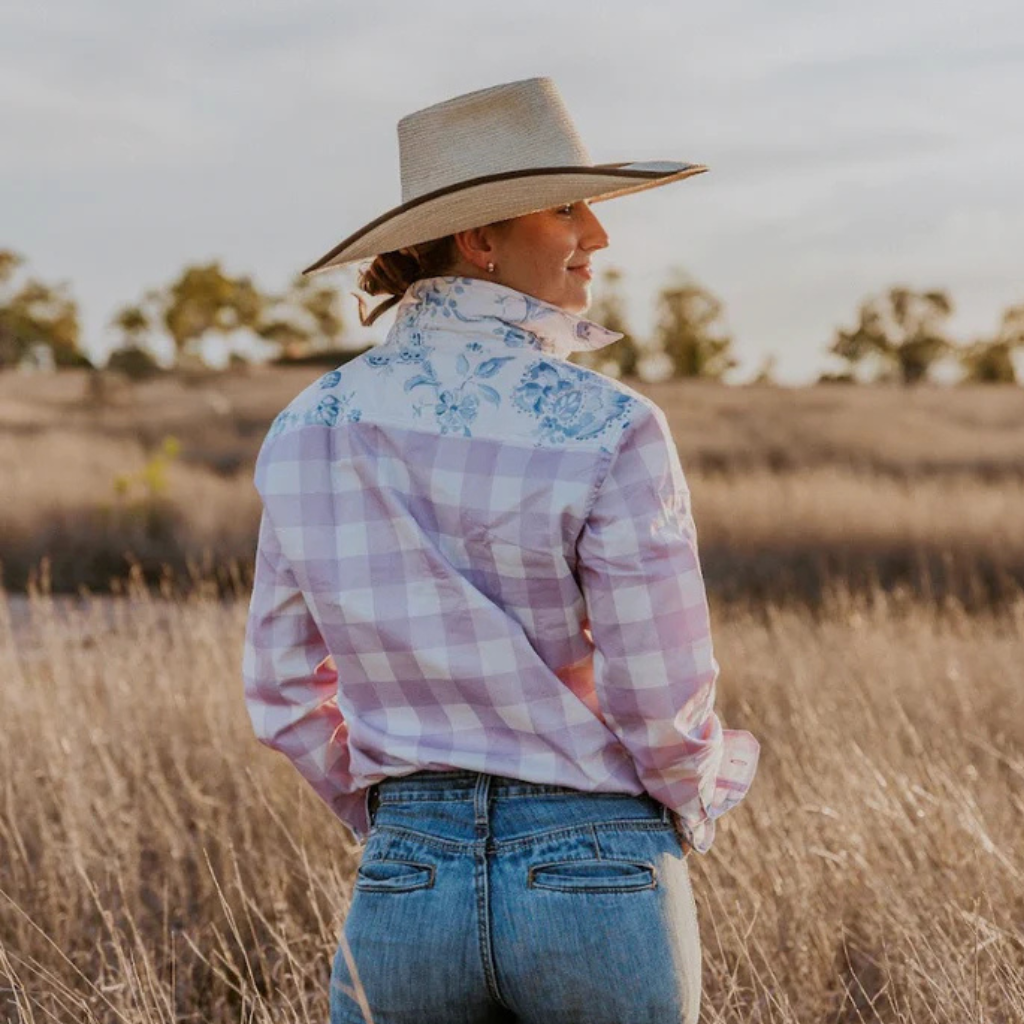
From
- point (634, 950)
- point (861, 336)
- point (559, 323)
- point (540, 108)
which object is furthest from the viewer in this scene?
point (861, 336)

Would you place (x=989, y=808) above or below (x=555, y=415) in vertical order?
below

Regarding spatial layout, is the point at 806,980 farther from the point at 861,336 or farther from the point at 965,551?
the point at 861,336

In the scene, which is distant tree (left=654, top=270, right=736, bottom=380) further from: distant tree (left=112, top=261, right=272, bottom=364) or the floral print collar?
the floral print collar

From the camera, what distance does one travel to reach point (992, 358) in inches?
2827

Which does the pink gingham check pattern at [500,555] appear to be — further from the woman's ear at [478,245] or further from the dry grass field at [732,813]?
the dry grass field at [732,813]

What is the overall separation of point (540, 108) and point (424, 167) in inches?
7.0

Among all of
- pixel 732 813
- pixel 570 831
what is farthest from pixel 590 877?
pixel 732 813

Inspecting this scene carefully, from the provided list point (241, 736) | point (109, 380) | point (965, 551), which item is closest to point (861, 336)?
point (109, 380)

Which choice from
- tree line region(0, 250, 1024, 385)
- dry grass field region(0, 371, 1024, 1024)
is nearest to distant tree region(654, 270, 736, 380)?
tree line region(0, 250, 1024, 385)

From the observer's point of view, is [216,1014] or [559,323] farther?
[216,1014]

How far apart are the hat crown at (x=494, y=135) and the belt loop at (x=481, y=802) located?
774 millimetres

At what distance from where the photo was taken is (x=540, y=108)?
6.33 ft

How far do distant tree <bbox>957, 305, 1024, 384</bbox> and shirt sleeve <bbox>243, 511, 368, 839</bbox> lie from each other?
71611 millimetres

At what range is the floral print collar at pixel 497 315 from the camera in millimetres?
1761
